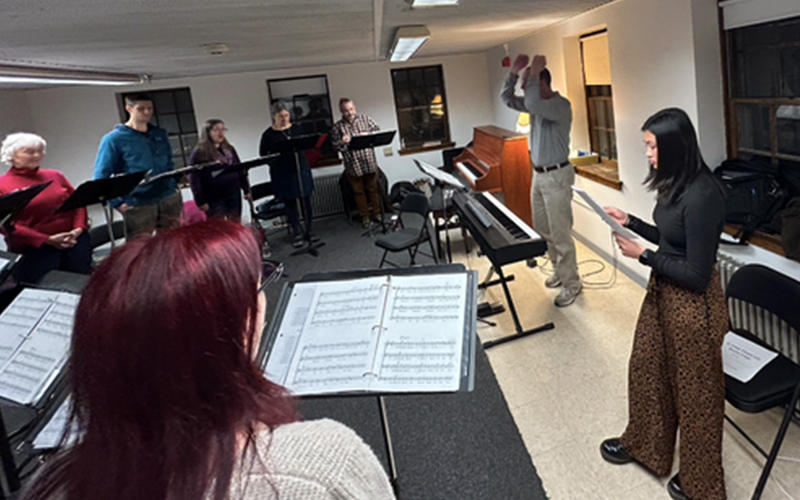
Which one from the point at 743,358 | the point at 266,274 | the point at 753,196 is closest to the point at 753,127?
the point at 753,196

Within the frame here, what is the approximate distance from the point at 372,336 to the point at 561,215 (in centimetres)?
269

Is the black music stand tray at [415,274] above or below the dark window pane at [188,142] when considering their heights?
below

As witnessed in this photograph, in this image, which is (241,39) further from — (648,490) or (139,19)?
(648,490)

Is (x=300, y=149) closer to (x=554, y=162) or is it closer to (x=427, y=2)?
(x=554, y=162)

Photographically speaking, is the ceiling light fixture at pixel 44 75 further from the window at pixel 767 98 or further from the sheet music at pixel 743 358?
the window at pixel 767 98

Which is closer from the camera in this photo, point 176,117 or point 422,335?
point 422,335

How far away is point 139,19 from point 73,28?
1.04 feet

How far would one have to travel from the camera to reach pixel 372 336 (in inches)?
52.9

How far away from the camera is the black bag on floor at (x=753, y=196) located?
8.54 feet

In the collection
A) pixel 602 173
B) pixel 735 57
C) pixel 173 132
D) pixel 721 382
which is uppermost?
pixel 173 132

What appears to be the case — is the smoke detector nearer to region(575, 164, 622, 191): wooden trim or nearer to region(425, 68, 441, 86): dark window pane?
region(575, 164, 622, 191): wooden trim

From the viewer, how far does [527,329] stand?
11.3 feet

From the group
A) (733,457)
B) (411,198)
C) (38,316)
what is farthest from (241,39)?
(733,457)

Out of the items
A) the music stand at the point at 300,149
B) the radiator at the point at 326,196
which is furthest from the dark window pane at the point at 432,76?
the music stand at the point at 300,149
